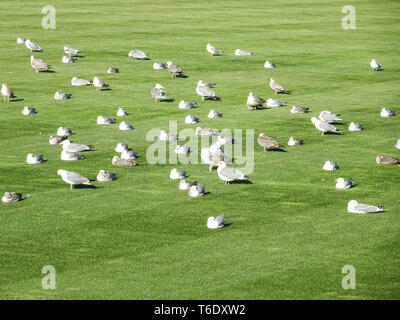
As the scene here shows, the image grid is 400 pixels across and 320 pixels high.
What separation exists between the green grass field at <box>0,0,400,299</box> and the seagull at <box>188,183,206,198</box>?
22cm

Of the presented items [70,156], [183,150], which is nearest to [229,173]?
[183,150]

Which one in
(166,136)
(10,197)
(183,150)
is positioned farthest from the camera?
(166,136)

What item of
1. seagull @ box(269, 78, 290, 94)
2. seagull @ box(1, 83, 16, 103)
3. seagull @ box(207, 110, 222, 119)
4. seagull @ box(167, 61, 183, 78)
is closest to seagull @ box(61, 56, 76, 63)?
seagull @ box(167, 61, 183, 78)

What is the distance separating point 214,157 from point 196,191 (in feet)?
10.4

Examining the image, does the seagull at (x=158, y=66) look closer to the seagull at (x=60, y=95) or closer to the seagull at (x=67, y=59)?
the seagull at (x=67, y=59)

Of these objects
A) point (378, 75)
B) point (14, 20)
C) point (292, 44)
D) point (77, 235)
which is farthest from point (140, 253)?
point (14, 20)

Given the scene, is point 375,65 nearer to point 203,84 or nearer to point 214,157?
point 203,84

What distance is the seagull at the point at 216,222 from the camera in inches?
867

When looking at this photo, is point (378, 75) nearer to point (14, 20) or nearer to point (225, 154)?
point (225, 154)

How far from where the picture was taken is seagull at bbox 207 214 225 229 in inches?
867

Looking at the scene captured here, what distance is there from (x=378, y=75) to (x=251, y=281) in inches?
1166

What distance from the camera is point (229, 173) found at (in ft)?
85.6

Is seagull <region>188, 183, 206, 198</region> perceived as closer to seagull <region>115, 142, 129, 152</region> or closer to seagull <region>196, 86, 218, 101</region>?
seagull <region>115, 142, 129, 152</region>

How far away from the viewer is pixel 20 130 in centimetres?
3353
